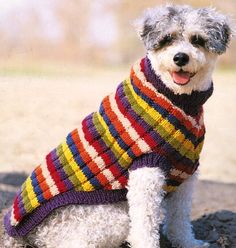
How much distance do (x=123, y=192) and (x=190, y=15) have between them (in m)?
1.42

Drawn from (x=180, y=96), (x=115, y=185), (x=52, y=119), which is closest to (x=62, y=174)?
(x=115, y=185)

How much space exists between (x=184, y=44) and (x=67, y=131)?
6.84 m

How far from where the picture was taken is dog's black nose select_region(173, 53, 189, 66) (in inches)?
169

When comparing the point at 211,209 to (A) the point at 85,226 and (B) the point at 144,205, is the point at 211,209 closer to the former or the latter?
(B) the point at 144,205

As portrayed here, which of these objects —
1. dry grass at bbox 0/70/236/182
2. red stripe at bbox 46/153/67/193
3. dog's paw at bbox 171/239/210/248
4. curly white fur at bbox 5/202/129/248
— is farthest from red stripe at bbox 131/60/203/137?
dry grass at bbox 0/70/236/182

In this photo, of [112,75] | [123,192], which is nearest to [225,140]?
[112,75]

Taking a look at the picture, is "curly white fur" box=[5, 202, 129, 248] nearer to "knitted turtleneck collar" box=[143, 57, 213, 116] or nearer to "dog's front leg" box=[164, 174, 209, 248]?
"dog's front leg" box=[164, 174, 209, 248]

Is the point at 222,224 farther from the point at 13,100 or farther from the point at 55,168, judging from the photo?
the point at 13,100

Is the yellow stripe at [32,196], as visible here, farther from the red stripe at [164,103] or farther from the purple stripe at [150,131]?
the red stripe at [164,103]

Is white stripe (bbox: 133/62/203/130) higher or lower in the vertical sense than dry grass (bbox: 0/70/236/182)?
lower

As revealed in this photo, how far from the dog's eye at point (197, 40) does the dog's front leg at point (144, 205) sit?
0.97m

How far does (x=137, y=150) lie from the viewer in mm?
4477

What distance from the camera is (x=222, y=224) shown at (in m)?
6.05

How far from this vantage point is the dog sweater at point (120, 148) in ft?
14.7
